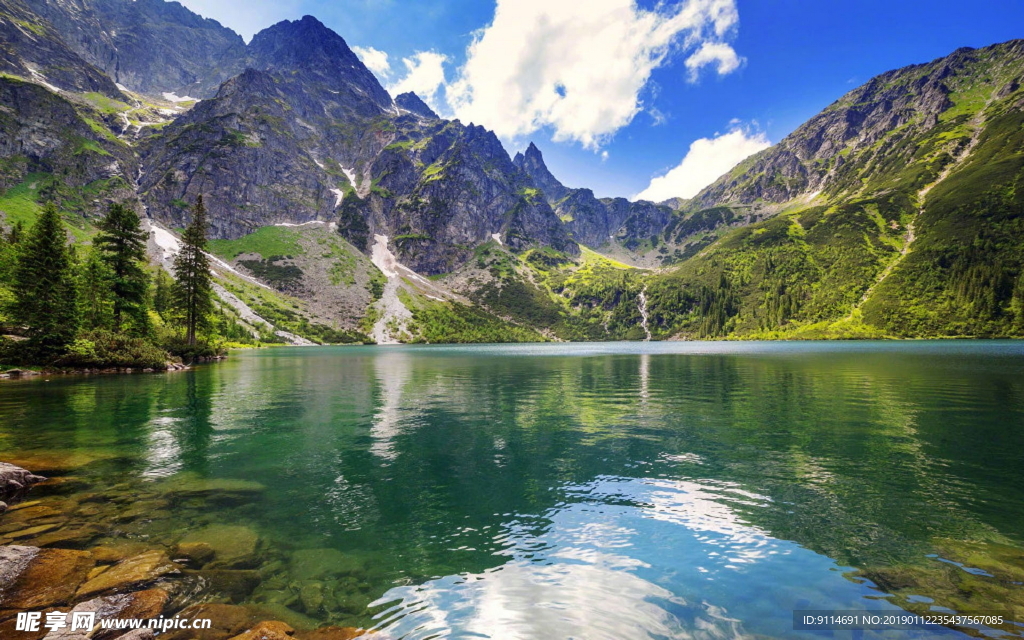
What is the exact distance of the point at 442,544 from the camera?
43.3 ft

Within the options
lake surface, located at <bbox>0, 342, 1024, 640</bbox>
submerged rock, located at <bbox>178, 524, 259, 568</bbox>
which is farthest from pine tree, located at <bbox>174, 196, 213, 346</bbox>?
submerged rock, located at <bbox>178, 524, 259, 568</bbox>

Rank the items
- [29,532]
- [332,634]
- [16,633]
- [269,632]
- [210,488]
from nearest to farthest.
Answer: [16,633]
[269,632]
[332,634]
[29,532]
[210,488]

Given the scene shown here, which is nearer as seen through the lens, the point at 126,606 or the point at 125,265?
the point at 126,606

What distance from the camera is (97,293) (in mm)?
76062

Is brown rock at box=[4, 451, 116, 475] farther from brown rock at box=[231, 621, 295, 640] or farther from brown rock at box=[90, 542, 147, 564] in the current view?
brown rock at box=[231, 621, 295, 640]

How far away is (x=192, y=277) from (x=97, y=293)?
17.0 metres

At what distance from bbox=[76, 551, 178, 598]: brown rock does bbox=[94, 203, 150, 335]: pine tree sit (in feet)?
267

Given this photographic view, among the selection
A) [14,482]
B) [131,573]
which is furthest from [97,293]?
[131,573]

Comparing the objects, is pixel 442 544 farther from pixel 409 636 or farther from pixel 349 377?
pixel 349 377

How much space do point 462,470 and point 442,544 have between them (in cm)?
790

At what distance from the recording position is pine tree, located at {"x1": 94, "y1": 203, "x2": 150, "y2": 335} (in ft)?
238

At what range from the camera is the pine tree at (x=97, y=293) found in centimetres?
7169

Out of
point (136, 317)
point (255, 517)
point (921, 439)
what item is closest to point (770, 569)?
point (255, 517)

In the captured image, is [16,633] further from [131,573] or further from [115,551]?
[115,551]
